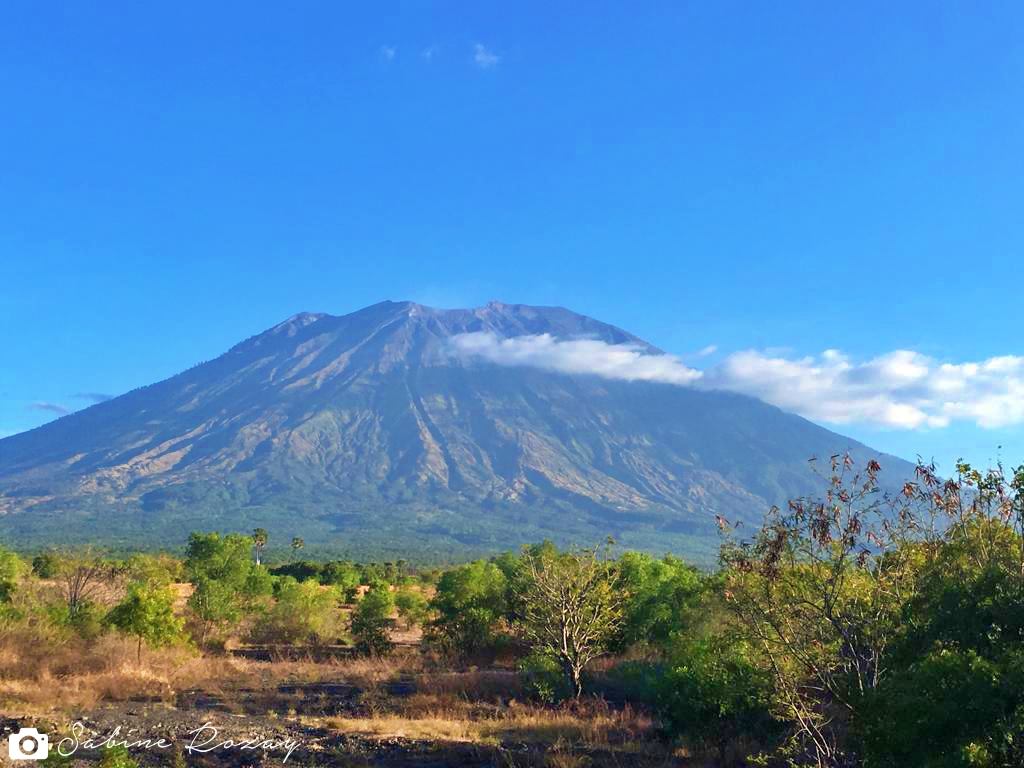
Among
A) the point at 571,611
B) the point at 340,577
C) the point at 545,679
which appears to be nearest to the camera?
the point at 571,611

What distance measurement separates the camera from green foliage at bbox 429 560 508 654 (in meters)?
29.1

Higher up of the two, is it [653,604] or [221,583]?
[653,604]

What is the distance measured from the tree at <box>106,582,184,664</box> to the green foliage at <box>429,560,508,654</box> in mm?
10388

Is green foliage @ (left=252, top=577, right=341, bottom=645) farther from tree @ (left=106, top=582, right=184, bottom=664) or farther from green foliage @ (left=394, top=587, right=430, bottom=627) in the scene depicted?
tree @ (left=106, top=582, right=184, bottom=664)

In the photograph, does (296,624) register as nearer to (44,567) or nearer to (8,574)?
(8,574)

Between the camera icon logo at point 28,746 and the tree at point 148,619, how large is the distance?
10230 mm

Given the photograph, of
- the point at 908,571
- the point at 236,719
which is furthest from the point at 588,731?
the point at 908,571

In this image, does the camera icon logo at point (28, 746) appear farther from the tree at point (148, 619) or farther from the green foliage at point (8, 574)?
the green foliage at point (8, 574)

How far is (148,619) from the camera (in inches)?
887

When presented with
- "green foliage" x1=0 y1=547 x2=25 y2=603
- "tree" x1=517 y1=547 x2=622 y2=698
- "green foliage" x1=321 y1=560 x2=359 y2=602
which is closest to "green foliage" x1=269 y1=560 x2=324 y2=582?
"green foliage" x1=321 y1=560 x2=359 y2=602

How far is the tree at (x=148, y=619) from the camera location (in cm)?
2253

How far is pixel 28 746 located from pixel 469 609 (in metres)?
18.7

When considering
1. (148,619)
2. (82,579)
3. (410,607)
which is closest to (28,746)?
(148,619)

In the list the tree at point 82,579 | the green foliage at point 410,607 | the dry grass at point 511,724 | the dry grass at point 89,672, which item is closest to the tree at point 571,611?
the dry grass at point 511,724
